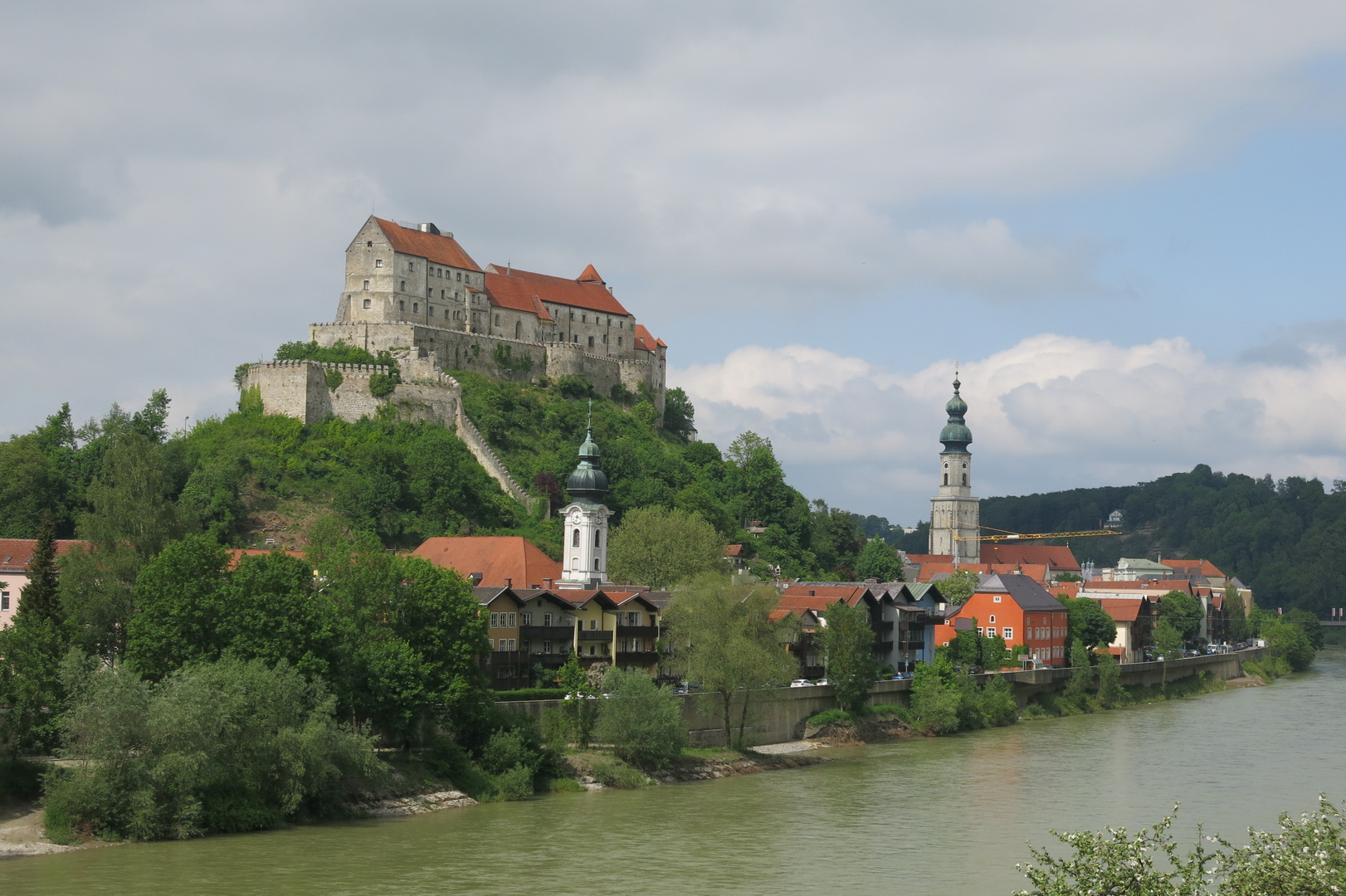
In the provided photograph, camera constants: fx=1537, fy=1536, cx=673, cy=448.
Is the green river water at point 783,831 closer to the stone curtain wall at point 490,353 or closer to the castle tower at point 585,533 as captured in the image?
the castle tower at point 585,533

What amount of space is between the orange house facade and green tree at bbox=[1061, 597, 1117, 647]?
1.39 m

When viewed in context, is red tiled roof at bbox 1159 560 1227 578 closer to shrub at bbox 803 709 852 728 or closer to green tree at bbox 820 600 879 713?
green tree at bbox 820 600 879 713

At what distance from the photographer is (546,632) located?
58969 mm

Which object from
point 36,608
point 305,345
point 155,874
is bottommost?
point 155,874

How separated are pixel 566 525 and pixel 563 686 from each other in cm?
1569

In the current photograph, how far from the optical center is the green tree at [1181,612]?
112 m

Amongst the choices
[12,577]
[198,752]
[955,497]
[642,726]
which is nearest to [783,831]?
[642,726]

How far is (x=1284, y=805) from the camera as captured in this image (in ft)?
155

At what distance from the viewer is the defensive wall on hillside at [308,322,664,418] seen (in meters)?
101

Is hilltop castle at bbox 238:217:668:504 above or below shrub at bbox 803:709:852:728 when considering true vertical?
above

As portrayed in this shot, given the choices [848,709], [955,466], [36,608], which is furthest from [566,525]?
[955,466]

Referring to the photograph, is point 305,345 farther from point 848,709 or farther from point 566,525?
point 848,709

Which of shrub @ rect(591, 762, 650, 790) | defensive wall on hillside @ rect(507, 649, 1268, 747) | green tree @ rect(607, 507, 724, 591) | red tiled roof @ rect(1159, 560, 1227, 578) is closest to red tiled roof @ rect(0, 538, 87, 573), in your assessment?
defensive wall on hillside @ rect(507, 649, 1268, 747)

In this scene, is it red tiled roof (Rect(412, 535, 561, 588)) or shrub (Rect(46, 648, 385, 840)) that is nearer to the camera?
shrub (Rect(46, 648, 385, 840))
